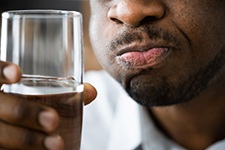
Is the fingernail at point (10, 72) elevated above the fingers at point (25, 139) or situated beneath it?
elevated above

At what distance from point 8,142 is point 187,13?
423 mm

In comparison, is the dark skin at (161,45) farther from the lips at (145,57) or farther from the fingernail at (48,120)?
the fingernail at (48,120)

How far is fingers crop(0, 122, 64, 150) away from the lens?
629mm

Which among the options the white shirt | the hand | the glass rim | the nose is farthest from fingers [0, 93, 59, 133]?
the white shirt

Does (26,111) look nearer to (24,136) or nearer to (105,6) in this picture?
(24,136)

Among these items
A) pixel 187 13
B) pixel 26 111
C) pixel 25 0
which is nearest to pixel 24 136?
pixel 26 111

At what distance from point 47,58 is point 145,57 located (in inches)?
10.4

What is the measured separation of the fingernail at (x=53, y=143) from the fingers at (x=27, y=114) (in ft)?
0.04

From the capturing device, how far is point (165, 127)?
3.92 ft

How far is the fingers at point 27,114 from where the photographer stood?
2.04 ft

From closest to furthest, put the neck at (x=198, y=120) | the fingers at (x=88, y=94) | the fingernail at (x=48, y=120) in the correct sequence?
the fingernail at (x=48, y=120) → the fingers at (x=88, y=94) → the neck at (x=198, y=120)

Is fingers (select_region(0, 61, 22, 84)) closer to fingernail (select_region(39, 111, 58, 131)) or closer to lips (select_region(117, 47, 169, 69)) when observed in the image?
fingernail (select_region(39, 111, 58, 131))

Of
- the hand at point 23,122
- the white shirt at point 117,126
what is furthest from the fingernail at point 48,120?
the white shirt at point 117,126

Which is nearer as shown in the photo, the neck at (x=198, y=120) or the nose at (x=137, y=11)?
the nose at (x=137, y=11)
